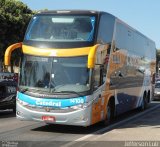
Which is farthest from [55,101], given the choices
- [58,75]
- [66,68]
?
[66,68]

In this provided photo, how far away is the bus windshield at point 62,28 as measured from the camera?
13.2m

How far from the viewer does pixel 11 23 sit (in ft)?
133

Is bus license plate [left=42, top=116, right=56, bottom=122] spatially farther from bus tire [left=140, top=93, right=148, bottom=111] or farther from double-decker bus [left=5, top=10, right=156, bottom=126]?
bus tire [left=140, top=93, right=148, bottom=111]

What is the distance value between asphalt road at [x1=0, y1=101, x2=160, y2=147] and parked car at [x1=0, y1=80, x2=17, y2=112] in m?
1.62

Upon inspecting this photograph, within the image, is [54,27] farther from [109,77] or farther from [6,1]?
[6,1]

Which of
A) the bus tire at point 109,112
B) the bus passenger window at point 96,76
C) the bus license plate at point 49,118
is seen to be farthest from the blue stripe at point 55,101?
the bus tire at point 109,112

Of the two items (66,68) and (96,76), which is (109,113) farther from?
(66,68)

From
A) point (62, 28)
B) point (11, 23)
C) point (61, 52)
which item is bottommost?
point (61, 52)

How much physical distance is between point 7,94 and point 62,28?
5933 millimetres

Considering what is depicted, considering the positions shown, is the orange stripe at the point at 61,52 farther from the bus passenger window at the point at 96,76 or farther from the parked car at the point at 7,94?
the parked car at the point at 7,94

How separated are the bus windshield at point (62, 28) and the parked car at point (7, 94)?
16.8ft

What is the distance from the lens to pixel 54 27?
13.6 metres

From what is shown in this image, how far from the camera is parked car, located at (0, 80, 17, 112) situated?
18078 mm

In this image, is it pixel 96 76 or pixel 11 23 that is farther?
pixel 11 23
